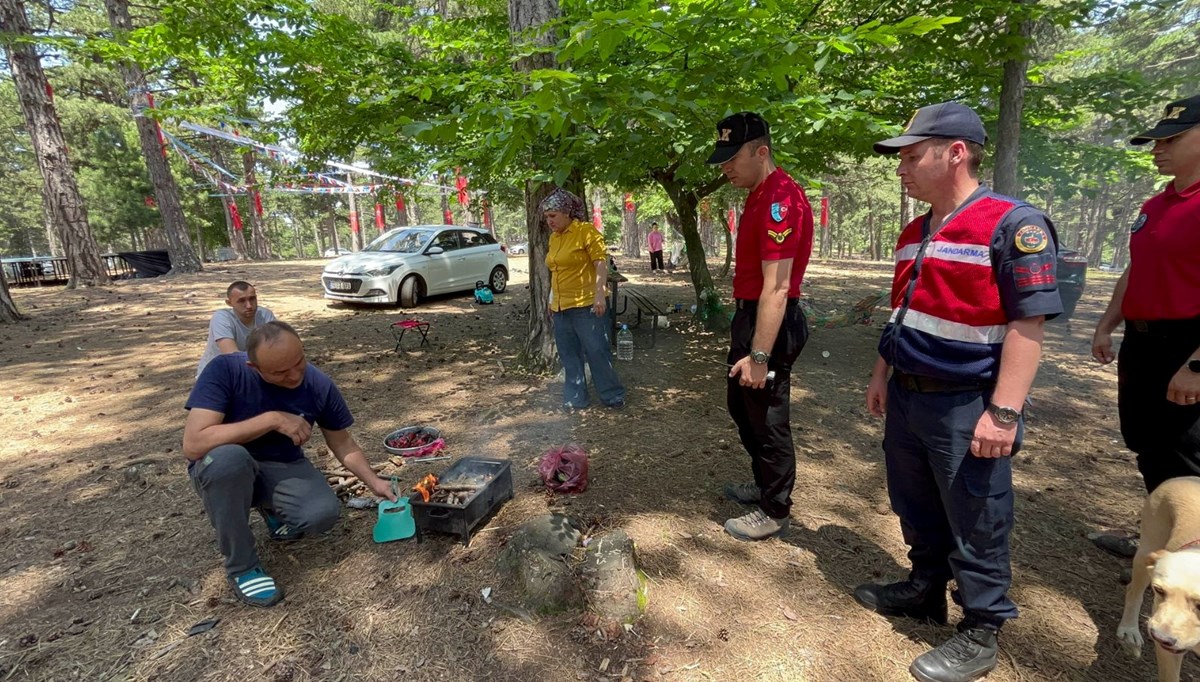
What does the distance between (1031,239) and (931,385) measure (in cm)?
59

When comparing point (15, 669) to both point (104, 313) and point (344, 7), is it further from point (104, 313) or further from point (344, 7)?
point (344, 7)

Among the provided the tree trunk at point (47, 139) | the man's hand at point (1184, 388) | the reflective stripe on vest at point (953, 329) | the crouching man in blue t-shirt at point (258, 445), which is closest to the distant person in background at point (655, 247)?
the tree trunk at point (47, 139)

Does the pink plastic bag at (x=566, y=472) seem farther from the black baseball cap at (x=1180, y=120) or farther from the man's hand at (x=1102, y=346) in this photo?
the black baseball cap at (x=1180, y=120)

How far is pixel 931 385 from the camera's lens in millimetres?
1966

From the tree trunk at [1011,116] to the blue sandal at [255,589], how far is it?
6351mm

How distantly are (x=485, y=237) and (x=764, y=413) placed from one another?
11.7 meters

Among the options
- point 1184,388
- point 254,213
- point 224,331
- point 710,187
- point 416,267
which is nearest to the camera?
point 1184,388

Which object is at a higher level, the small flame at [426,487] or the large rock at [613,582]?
the small flame at [426,487]

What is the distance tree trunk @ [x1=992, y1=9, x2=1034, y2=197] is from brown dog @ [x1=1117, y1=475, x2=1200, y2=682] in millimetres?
3725

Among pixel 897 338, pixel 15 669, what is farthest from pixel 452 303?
pixel 897 338

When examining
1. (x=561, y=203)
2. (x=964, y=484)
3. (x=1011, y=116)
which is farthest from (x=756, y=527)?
(x=1011, y=116)

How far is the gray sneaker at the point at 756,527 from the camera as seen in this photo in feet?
9.57

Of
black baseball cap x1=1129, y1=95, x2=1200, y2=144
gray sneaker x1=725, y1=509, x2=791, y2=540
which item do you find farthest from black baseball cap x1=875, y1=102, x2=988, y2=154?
gray sneaker x1=725, y1=509, x2=791, y2=540

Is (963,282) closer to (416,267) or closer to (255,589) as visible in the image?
(255,589)
